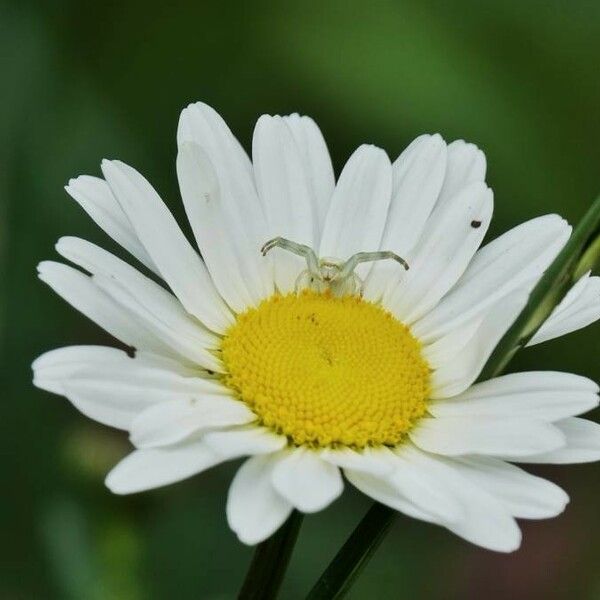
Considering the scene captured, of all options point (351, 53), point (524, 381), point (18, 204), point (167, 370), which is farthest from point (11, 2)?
point (524, 381)

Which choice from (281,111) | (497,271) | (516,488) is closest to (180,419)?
(516,488)

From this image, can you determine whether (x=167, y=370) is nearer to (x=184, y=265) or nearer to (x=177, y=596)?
(x=184, y=265)

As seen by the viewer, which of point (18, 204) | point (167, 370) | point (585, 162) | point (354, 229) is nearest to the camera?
point (167, 370)

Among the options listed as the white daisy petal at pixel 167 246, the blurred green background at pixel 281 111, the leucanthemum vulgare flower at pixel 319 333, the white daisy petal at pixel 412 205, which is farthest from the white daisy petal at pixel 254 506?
the blurred green background at pixel 281 111

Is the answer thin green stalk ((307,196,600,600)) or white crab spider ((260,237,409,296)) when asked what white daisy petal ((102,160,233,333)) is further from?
thin green stalk ((307,196,600,600))

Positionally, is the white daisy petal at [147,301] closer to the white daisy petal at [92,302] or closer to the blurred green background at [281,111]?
the white daisy petal at [92,302]

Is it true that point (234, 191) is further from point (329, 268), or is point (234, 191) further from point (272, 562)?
point (272, 562)
